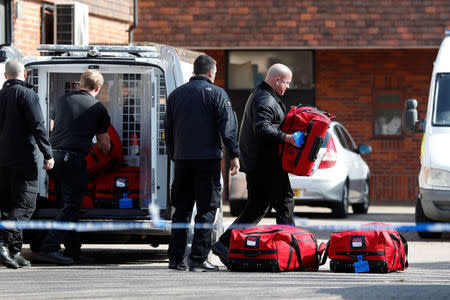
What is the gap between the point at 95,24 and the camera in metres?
19.6

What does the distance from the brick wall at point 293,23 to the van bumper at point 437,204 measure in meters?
8.89

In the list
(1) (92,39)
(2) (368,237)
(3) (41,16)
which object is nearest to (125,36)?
(1) (92,39)

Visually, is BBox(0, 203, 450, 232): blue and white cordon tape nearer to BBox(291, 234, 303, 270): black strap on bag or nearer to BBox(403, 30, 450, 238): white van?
BBox(291, 234, 303, 270): black strap on bag

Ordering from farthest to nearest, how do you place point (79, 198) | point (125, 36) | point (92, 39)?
point (125, 36)
point (92, 39)
point (79, 198)

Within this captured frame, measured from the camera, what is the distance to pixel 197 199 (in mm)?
10242

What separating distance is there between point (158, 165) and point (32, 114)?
4.66 ft

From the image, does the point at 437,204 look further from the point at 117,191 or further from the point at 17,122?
the point at 17,122

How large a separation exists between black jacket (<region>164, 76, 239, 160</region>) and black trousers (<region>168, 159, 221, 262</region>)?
103 mm

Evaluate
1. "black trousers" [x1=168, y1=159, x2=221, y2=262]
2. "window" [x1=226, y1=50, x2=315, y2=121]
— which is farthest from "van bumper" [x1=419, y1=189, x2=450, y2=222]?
"window" [x1=226, y1=50, x2=315, y2=121]

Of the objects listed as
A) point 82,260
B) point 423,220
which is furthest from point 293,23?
point 82,260

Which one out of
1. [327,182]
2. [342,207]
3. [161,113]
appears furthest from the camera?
[342,207]

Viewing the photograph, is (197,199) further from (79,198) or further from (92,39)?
(92,39)

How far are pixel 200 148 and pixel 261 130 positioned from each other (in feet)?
1.93

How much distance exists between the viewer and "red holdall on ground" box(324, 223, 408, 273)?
32.8ft
